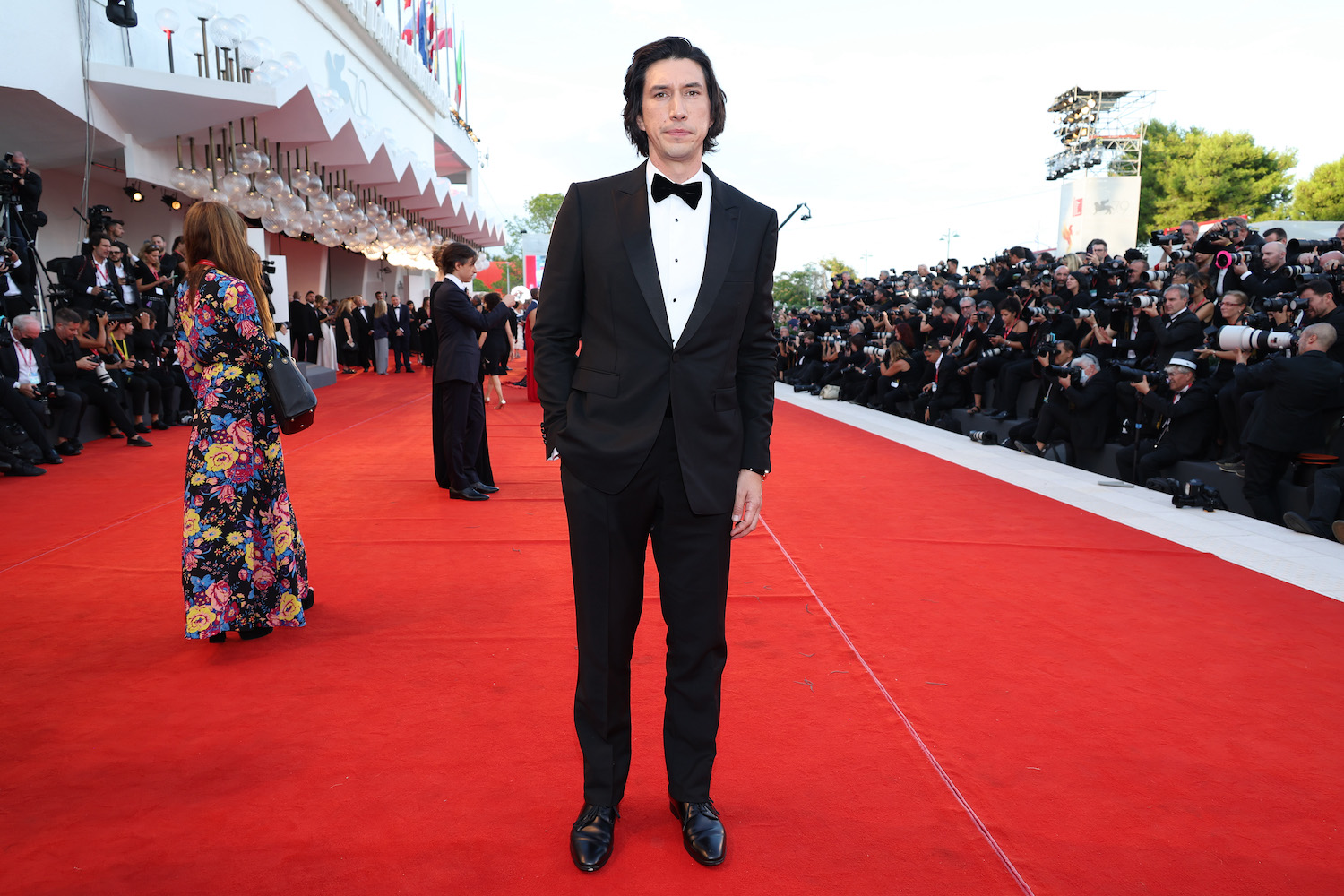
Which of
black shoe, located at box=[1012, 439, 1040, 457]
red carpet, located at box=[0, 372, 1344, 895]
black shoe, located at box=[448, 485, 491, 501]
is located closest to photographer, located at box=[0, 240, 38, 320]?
red carpet, located at box=[0, 372, 1344, 895]

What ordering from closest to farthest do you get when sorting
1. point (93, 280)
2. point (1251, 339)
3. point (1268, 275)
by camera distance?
point (1251, 339) → point (1268, 275) → point (93, 280)

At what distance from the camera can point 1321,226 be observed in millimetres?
24875

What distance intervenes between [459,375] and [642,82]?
395cm

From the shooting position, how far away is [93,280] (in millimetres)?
8695

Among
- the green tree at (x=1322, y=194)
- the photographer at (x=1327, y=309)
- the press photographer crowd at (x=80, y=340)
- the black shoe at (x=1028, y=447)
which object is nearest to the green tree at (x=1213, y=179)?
the green tree at (x=1322, y=194)

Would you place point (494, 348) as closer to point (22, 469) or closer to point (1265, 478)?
point (22, 469)

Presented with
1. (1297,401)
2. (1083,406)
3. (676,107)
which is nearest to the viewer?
(676,107)

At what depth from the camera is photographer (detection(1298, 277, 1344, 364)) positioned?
5773 mm

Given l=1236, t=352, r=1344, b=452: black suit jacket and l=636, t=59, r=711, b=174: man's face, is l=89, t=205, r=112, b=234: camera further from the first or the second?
l=1236, t=352, r=1344, b=452: black suit jacket

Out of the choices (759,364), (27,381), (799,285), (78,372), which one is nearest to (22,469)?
(27,381)

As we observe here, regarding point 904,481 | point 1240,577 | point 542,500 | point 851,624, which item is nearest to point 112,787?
point 851,624

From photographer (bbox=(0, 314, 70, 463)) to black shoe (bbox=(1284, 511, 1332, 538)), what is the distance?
8.73 metres

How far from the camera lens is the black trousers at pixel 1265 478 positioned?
585 centimetres

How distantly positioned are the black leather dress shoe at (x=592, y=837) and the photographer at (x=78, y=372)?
7553mm
